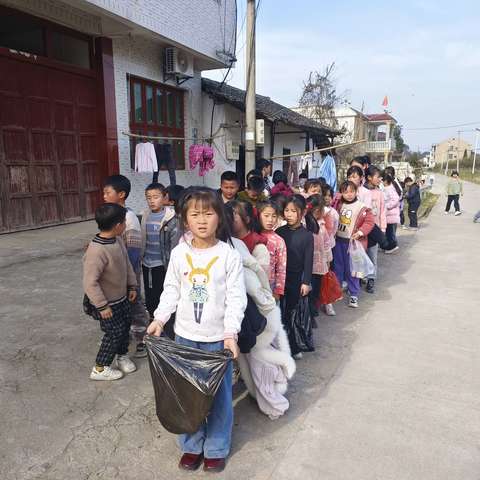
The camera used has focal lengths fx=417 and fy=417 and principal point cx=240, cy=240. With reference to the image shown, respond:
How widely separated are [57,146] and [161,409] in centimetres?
662

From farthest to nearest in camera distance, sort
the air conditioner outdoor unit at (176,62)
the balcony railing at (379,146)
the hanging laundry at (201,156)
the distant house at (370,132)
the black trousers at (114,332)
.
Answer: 1. the balcony railing at (379,146)
2. the distant house at (370,132)
3. the hanging laundry at (201,156)
4. the air conditioner outdoor unit at (176,62)
5. the black trousers at (114,332)

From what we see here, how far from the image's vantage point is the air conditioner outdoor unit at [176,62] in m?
9.58

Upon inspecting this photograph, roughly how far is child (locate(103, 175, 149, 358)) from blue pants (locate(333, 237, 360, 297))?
2.37 metres

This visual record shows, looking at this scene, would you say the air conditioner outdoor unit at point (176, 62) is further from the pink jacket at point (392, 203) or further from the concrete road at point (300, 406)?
the concrete road at point (300, 406)

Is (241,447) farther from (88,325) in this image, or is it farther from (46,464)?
(88,325)

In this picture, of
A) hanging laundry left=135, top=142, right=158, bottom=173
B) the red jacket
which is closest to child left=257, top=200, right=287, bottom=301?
the red jacket

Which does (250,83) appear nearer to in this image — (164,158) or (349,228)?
(164,158)

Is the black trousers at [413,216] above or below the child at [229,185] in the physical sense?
below

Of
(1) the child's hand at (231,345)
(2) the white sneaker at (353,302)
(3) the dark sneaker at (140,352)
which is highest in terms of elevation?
(1) the child's hand at (231,345)

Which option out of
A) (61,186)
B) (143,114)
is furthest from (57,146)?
(143,114)

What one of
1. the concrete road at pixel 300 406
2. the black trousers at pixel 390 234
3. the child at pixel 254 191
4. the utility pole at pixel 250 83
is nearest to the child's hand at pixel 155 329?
the concrete road at pixel 300 406

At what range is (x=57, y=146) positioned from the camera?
7535mm

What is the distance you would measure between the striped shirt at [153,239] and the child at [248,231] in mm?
904

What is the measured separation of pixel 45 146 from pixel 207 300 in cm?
636
